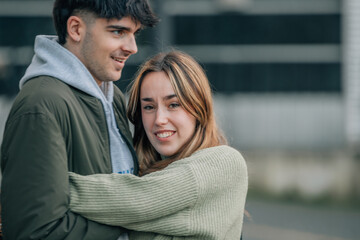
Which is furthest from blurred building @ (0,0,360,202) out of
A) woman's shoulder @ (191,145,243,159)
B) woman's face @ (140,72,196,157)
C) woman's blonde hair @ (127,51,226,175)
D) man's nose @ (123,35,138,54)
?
man's nose @ (123,35,138,54)

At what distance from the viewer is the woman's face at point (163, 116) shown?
2699 millimetres

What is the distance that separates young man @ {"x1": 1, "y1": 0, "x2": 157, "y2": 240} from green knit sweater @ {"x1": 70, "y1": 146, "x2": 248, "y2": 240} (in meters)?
0.07

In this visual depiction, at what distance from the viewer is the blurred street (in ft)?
28.2

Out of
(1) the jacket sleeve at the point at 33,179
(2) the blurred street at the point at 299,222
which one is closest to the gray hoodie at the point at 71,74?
(1) the jacket sleeve at the point at 33,179

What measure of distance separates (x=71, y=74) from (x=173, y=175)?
57 cm

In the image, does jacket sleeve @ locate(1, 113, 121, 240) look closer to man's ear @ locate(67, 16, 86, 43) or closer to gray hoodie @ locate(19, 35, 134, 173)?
gray hoodie @ locate(19, 35, 134, 173)

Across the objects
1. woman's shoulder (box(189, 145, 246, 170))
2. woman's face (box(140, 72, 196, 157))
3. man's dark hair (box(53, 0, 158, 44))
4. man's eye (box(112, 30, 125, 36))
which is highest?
man's dark hair (box(53, 0, 158, 44))

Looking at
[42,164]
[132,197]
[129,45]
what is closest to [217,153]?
[132,197]

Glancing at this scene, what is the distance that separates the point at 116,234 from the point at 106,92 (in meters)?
0.67

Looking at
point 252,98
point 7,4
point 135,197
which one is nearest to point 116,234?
point 135,197

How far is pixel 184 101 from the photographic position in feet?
8.83

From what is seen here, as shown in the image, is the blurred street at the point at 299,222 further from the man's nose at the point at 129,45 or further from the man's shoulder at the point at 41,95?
the man's shoulder at the point at 41,95

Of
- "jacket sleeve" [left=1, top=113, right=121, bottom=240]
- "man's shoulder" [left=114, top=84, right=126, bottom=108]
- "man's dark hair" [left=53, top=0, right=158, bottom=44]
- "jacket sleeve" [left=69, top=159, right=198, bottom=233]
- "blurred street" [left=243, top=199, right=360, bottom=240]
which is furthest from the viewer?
"blurred street" [left=243, top=199, right=360, bottom=240]

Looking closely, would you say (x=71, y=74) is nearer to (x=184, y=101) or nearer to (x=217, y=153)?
(x=184, y=101)
